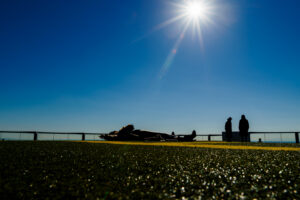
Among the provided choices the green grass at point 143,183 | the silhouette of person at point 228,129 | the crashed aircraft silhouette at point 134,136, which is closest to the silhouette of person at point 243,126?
the silhouette of person at point 228,129

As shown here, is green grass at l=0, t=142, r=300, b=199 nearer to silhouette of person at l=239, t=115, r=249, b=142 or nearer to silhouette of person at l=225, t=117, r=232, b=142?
silhouette of person at l=239, t=115, r=249, b=142

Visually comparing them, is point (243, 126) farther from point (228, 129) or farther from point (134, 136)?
point (134, 136)

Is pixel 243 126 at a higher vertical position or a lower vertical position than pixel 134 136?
higher

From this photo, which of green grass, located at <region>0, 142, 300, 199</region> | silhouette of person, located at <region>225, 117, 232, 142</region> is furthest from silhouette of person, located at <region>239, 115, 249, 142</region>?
green grass, located at <region>0, 142, 300, 199</region>

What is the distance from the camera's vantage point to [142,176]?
2.43 metres

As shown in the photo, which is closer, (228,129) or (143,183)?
(143,183)

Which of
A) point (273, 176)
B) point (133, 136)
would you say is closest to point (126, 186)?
point (273, 176)

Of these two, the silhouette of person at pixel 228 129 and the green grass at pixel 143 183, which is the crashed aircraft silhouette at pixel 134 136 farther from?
the green grass at pixel 143 183

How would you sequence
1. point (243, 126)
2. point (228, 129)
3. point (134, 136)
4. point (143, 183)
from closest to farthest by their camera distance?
point (143, 183)
point (243, 126)
point (228, 129)
point (134, 136)

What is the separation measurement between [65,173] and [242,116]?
1719cm

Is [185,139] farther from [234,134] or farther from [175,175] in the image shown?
[175,175]

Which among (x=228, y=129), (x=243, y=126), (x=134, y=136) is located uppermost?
(x=243, y=126)

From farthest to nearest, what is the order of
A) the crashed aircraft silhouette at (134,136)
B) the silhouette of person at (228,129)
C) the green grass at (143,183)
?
the crashed aircraft silhouette at (134,136) < the silhouette of person at (228,129) < the green grass at (143,183)

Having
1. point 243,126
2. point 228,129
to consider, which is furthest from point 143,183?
point 228,129
